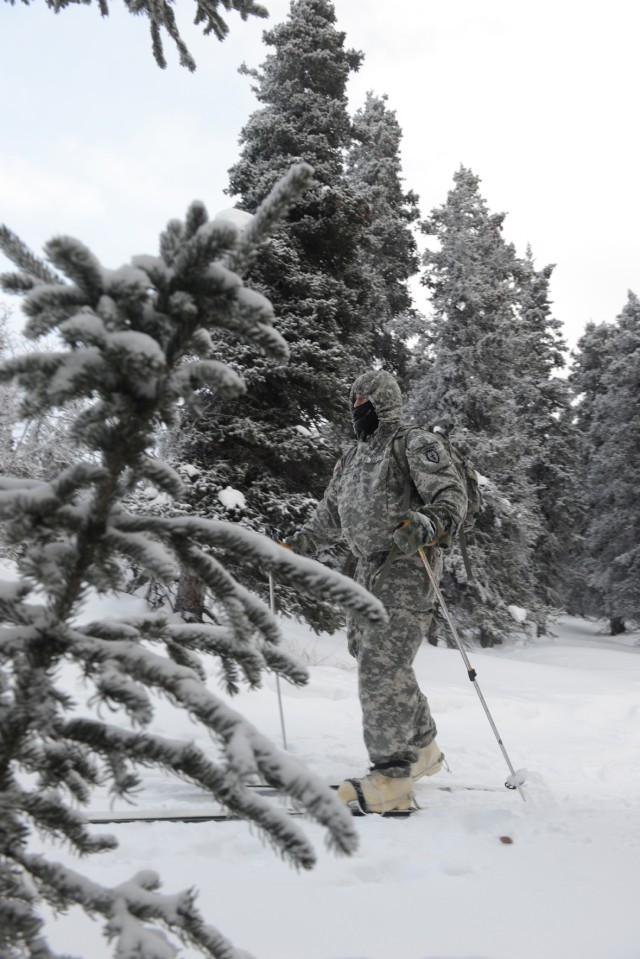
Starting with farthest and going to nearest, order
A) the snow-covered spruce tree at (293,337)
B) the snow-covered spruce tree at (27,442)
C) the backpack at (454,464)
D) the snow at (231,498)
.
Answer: the snow-covered spruce tree at (27,442) < the snow-covered spruce tree at (293,337) < the snow at (231,498) < the backpack at (454,464)

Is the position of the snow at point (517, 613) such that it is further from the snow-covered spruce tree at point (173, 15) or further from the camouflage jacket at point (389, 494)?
the snow-covered spruce tree at point (173, 15)

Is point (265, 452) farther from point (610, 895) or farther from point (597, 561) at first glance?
point (597, 561)

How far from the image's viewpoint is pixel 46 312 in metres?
0.95

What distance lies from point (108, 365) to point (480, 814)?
314 centimetres

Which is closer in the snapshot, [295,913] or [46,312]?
[46,312]

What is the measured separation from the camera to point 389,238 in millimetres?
18797

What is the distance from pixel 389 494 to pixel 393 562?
41cm

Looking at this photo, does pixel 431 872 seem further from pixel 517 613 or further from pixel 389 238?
pixel 389 238

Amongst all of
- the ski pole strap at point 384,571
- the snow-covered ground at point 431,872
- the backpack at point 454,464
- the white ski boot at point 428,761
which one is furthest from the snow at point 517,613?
the ski pole strap at point 384,571

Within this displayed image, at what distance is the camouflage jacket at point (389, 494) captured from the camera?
375cm

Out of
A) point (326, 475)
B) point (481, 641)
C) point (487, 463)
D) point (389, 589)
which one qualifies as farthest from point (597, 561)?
point (389, 589)

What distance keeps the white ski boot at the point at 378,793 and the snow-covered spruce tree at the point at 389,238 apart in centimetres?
1550

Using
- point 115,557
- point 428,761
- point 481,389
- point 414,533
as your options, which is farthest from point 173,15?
point 481,389

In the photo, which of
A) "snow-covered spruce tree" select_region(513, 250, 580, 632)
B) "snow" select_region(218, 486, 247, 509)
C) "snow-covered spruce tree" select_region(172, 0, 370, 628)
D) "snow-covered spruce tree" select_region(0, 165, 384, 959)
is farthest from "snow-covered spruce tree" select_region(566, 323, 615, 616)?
"snow-covered spruce tree" select_region(0, 165, 384, 959)
